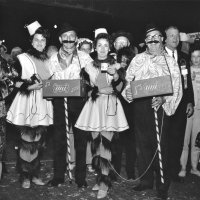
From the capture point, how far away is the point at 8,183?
4781mm

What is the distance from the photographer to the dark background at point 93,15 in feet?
31.8

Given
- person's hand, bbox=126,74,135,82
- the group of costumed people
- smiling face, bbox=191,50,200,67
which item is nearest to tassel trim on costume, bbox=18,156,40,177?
the group of costumed people

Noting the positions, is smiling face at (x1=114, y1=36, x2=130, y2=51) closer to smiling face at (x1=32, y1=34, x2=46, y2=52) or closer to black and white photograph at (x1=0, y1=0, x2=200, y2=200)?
black and white photograph at (x1=0, y1=0, x2=200, y2=200)

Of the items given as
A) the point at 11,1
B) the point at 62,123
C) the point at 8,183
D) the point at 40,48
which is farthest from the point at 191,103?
the point at 11,1

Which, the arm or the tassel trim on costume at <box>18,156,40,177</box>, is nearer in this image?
the arm

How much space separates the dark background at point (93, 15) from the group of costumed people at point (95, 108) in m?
5.02

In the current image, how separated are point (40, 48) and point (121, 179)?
7.03 feet

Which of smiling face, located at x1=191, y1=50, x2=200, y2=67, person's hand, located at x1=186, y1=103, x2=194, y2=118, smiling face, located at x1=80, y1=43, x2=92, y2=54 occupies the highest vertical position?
smiling face, located at x1=80, y1=43, x2=92, y2=54

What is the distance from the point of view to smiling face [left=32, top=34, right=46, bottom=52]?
15.0 feet

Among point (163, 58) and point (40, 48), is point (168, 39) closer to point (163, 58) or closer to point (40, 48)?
point (163, 58)

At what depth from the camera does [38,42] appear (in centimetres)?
461

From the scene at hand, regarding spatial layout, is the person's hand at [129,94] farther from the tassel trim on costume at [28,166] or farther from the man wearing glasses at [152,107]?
the tassel trim on costume at [28,166]

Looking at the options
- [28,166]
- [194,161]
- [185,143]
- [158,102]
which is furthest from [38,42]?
[194,161]

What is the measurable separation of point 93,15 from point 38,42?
23.4ft
